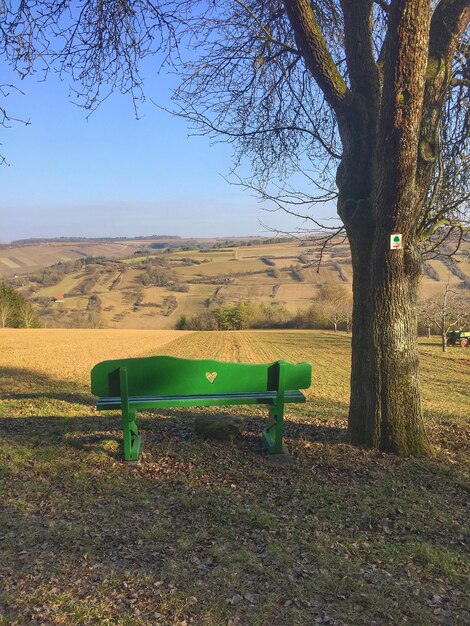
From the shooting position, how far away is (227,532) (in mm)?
3414

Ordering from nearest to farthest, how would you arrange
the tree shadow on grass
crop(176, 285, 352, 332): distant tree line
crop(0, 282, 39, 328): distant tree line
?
the tree shadow on grass
crop(0, 282, 39, 328): distant tree line
crop(176, 285, 352, 332): distant tree line

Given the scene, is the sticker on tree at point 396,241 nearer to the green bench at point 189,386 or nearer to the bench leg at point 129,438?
the green bench at point 189,386

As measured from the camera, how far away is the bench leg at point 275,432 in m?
4.95

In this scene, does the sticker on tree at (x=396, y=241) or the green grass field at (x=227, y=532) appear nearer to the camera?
the green grass field at (x=227, y=532)

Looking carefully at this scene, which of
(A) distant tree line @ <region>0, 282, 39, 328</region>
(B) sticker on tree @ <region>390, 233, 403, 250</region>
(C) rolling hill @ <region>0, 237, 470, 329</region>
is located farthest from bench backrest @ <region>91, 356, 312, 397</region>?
(A) distant tree line @ <region>0, 282, 39, 328</region>

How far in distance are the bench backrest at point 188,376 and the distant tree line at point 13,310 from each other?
67503 mm

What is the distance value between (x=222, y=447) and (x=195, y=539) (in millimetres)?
1937

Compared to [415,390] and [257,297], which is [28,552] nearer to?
[415,390]

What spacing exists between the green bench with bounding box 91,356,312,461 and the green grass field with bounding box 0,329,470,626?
1.57 feet

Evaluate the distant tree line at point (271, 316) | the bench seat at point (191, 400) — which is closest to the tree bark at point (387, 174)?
the bench seat at point (191, 400)

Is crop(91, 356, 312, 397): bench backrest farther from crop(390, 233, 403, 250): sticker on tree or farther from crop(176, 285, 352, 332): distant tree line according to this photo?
crop(176, 285, 352, 332): distant tree line

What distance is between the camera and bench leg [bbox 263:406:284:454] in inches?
195

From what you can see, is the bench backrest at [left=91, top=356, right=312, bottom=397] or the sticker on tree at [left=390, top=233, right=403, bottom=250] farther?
the bench backrest at [left=91, top=356, right=312, bottom=397]

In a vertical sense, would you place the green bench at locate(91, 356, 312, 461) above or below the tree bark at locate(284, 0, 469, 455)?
below
